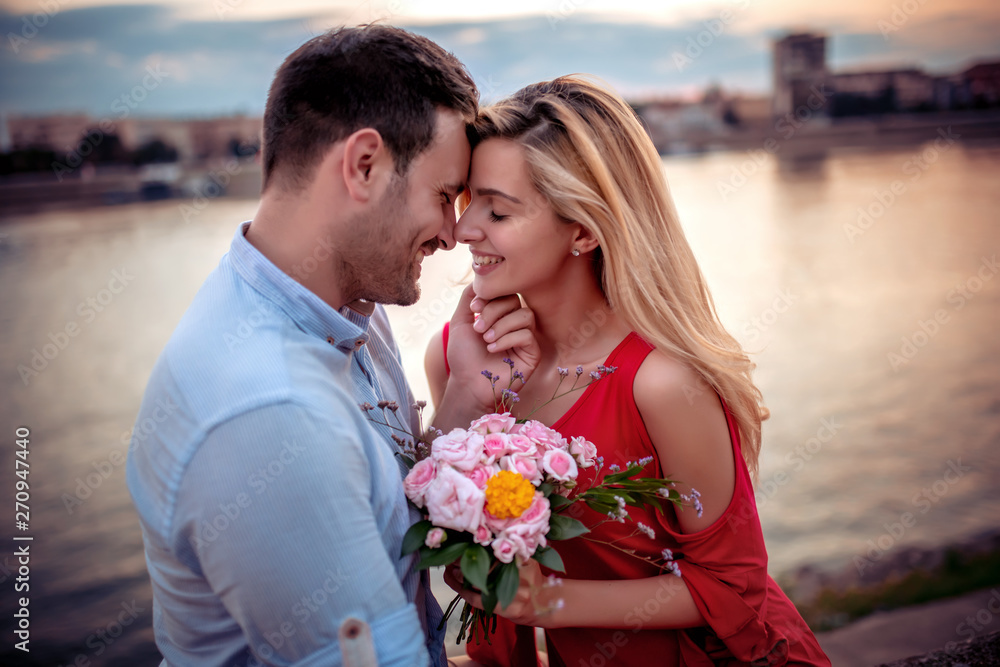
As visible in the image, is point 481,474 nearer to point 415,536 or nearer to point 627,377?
point 415,536

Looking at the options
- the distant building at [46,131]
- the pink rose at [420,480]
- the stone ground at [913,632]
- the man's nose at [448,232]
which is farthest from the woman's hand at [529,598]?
the distant building at [46,131]

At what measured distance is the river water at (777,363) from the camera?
5.91m

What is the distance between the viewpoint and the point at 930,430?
25.7 feet

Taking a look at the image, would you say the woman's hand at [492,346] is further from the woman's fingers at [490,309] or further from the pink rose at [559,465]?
the pink rose at [559,465]

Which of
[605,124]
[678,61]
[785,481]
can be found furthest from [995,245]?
[605,124]

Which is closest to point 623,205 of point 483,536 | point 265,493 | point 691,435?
point 691,435

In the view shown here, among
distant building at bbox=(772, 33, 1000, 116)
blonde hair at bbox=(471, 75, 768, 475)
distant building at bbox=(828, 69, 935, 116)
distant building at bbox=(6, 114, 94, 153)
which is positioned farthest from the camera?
distant building at bbox=(828, 69, 935, 116)

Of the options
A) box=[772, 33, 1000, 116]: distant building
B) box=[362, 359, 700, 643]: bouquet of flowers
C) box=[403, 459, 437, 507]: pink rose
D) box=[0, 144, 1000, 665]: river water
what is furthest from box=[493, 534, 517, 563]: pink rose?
box=[772, 33, 1000, 116]: distant building

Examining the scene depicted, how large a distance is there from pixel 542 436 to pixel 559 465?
12 centimetres

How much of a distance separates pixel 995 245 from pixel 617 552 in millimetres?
17018

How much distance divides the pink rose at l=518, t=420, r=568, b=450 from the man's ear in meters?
0.77

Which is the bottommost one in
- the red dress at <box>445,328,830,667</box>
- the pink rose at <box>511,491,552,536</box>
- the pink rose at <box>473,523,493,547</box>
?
the red dress at <box>445,328,830,667</box>

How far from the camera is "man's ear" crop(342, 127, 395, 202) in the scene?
5.86ft

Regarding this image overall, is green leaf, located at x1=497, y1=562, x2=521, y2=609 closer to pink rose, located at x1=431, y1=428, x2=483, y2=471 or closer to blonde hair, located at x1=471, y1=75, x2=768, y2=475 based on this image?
pink rose, located at x1=431, y1=428, x2=483, y2=471
